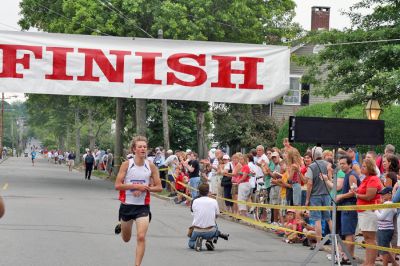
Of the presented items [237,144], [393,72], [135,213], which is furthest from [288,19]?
[135,213]

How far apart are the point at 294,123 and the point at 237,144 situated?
4017 centimetres

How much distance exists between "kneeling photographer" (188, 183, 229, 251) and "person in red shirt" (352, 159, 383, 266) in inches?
Answer: 125

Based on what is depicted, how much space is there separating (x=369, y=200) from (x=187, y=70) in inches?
132

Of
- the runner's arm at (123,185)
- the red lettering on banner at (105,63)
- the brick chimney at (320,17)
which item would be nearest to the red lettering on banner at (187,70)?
the red lettering on banner at (105,63)

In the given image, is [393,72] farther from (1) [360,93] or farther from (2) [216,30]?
(2) [216,30]

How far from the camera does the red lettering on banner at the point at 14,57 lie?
43.2 feet

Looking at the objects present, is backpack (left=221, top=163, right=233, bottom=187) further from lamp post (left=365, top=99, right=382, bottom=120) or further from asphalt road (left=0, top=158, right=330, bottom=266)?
lamp post (left=365, top=99, right=382, bottom=120)

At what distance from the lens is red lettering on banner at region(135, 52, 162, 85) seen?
13.0 metres

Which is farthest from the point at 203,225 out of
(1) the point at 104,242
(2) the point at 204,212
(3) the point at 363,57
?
(3) the point at 363,57

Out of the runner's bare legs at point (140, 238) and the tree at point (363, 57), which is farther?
the tree at point (363, 57)

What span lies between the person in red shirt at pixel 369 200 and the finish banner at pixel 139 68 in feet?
5.92

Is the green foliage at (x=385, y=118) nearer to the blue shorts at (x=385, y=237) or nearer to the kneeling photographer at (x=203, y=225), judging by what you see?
the kneeling photographer at (x=203, y=225)

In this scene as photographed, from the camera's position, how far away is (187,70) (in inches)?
517

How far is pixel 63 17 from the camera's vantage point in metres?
44.1
